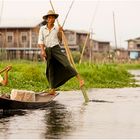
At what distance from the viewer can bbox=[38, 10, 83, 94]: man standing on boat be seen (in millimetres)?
11445

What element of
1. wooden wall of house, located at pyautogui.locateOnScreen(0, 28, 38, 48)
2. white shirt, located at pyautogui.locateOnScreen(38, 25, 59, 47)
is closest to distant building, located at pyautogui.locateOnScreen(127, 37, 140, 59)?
wooden wall of house, located at pyautogui.locateOnScreen(0, 28, 38, 48)

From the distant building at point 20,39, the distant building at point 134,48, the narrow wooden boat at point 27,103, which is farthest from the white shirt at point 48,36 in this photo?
the distant building at point 134,48

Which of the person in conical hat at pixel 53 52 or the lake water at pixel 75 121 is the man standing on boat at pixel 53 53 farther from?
the lake water at pixel 75 121

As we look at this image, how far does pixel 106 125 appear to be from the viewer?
8516 mm

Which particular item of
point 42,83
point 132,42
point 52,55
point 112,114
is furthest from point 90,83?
point 132,42

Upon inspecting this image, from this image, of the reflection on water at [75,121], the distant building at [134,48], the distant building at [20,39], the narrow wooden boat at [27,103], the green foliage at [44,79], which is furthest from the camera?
the distant building at [134,48]

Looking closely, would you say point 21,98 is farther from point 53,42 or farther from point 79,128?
point 79,128

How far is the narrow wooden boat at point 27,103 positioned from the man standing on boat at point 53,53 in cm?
34

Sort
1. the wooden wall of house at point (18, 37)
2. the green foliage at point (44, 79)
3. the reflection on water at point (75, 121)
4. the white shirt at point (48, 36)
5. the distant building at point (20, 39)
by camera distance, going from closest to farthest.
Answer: the reflection on water at point (75, 121)
the white shirt at point (48, 36)
the green foliage at point (44, 79)
the distant building at point (20, 39)
the wooden wall of house at point (18, 37)

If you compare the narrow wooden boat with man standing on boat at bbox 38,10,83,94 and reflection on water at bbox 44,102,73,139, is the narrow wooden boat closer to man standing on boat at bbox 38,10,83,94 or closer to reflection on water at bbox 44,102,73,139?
reflection on water at bbox 44,102,73,139

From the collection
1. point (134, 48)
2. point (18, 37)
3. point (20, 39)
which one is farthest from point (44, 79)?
point (134, 48)

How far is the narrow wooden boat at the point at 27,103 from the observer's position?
393 inches

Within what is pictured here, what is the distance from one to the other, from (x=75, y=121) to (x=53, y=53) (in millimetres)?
2965

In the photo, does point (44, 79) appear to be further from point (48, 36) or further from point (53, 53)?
point (48, 36)
